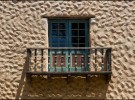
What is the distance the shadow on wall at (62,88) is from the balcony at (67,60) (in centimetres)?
26

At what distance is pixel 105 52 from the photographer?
9.07m

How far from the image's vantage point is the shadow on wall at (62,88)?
9.09m

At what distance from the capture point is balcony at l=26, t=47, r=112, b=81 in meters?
9.02

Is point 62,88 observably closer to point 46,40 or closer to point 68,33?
point 46,40

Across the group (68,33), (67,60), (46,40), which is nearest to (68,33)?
(68,33)

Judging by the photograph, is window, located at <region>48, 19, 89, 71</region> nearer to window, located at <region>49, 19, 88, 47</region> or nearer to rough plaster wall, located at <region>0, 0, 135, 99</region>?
window, located at <region>49, 19, 88, 47</region>

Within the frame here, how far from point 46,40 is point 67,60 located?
89 centimetres

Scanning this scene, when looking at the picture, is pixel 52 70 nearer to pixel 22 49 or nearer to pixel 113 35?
pixel 22 49

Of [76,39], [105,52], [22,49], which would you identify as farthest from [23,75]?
[105,52]

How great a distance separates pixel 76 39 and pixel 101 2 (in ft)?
4.49

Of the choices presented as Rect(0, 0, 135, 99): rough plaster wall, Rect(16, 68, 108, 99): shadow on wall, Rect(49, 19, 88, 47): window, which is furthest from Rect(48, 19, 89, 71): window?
Rect(16, 68, 108, 99): shadow on wall

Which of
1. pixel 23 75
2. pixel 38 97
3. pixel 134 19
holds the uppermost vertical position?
pixel 134 19

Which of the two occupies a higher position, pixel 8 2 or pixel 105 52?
pixel 8 2

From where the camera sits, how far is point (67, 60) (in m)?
9.19
